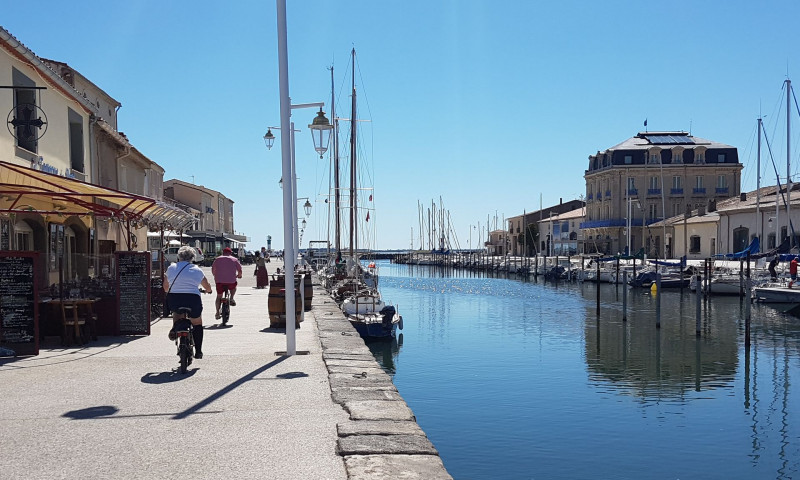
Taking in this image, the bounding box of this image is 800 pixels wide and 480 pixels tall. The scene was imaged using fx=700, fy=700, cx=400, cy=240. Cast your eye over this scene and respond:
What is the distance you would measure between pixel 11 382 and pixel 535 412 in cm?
985

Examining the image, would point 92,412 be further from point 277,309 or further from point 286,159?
point 277,309

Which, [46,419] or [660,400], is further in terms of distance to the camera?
[660,400]

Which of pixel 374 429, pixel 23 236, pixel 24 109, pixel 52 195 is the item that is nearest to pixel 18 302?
pixel 52 195

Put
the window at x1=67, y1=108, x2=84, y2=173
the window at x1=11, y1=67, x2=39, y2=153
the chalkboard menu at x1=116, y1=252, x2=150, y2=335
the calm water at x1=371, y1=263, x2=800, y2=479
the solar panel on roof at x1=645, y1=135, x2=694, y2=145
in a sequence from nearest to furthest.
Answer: the calm water at x1=371, y1=263, x2=800, y2=479 → the chalkboard menu at x1=116, y1=252, x2=150, y2=335 → the window at x1=11, y1=67, x2=39, y2=153 → the window at x1=67, y1=108, x2=84, y2=173 → the solar panel on roof at x1=645, y1=135, x2=694, y2=145

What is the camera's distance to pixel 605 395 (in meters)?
16.3

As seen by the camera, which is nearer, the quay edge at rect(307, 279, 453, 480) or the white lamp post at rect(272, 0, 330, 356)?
the quay edge at rect(307, 279, 453, 480)

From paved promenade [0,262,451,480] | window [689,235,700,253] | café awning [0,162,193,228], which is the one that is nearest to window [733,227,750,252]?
window [689,235,700,253]

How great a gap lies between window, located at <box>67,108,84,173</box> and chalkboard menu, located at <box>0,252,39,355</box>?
1094 cm

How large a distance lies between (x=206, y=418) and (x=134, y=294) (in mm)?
6701

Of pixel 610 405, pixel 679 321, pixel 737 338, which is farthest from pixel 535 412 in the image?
pixel 679 321

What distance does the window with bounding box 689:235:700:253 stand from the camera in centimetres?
6394

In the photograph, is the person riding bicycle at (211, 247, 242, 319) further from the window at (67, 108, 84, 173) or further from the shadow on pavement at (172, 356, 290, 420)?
the window at (67, 108, 84, 173)

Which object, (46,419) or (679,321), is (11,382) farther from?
(679,321)

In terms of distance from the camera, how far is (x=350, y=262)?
36.8 meters
